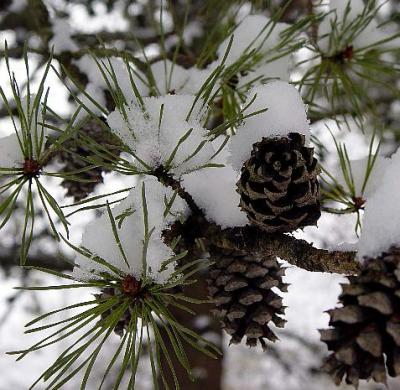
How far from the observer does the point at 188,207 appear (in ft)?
2.26

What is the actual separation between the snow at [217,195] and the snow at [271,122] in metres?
0.07

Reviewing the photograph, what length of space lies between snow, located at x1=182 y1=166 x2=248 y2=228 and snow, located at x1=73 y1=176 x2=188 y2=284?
2.9 inches

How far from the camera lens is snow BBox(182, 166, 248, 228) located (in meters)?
0.66

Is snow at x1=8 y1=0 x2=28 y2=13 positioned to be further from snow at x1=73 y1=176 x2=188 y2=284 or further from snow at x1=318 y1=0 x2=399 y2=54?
snow at x1=73 y1=176 x2=188 y2=284

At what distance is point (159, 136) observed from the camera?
0.58 m

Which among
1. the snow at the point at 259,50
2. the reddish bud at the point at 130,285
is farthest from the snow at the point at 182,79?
the reddish bud at the point at 130,285

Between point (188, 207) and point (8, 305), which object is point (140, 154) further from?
point (8, 305)

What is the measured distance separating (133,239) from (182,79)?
42cm

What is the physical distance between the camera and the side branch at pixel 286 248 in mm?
540

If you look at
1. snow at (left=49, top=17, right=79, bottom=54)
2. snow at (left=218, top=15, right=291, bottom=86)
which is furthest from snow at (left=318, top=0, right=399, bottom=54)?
snow at (left=49, top=17, right=79, bottom=54)

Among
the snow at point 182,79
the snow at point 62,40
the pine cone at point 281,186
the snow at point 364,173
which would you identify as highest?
the snow at point 62,40

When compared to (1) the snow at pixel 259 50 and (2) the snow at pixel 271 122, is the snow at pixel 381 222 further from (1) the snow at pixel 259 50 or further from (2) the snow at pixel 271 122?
(1) the snow at pixel 259 50

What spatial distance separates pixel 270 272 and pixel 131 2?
1.30 meters

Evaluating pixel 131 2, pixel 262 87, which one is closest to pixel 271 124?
pixel 262 87
